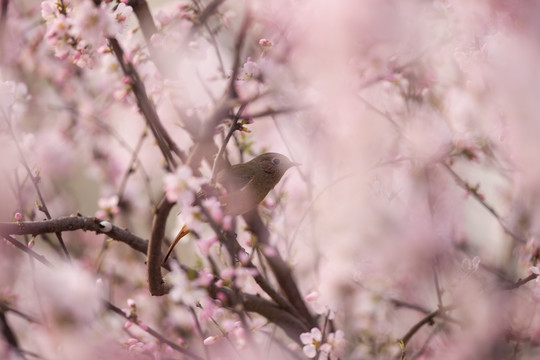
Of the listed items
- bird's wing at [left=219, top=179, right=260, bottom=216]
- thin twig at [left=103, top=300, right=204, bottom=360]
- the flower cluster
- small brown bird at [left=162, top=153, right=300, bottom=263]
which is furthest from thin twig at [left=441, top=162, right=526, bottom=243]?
the flower cluster

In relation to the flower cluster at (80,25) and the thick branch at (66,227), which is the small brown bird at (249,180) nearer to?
the thick branch at (66,227)

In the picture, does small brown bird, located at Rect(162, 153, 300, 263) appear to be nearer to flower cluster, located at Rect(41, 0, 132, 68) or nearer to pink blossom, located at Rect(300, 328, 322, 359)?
pink blossom, located at Rect(300, 328, 322, 359)

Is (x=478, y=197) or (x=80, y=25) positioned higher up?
(x=80, y=25)

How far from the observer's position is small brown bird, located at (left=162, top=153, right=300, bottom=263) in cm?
168

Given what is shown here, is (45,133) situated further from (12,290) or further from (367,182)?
(367,182)

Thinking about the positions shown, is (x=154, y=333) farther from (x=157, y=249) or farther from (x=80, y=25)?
(x=80, y=25)

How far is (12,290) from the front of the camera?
2396 mm

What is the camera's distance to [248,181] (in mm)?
1788

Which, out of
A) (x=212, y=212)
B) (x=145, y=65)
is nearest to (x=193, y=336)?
(x=145, y=65)

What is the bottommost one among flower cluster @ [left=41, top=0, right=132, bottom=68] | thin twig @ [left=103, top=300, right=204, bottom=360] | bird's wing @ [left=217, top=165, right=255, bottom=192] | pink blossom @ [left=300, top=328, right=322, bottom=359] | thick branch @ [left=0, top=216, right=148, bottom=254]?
pink blossom @ [left=300, top=328, right=322, bottom=359]

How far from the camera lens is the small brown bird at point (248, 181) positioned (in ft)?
5.51

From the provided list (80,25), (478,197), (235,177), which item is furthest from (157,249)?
(478,197)

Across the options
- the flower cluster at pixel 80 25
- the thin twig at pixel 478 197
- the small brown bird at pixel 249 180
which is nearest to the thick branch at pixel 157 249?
the small brown bird at pixel 249 180

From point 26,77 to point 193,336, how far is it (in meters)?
1.75
